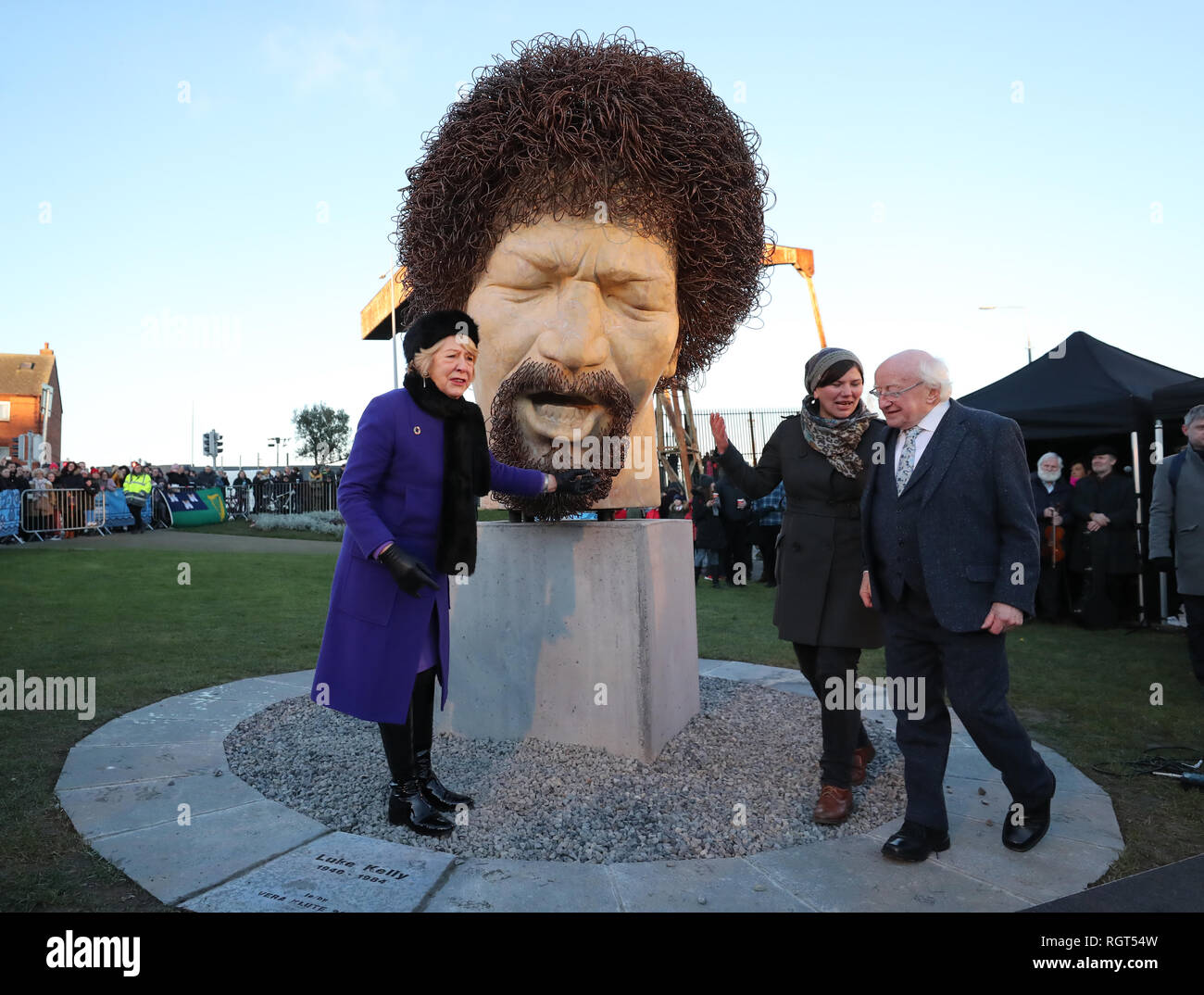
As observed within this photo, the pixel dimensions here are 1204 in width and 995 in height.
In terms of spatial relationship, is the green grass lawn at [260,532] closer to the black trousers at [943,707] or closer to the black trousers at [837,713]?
the black trousers at [837,713]

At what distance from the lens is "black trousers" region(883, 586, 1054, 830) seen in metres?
2.77

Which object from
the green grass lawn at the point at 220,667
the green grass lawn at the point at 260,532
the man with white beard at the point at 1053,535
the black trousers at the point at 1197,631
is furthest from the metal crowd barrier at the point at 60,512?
the black trousers at the point at 1197,631

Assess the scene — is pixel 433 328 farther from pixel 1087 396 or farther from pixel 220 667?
pixel 1087 396

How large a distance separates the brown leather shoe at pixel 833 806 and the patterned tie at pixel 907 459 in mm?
1254

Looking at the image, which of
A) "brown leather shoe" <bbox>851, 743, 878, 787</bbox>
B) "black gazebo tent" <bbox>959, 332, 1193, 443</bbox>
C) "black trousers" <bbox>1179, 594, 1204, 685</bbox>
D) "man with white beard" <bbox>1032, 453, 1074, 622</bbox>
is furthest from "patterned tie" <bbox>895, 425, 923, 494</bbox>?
"black gazebo tent" <bbox>959, 332, 1193, 443</bbox>

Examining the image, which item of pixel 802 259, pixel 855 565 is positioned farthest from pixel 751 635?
pixel 802 259

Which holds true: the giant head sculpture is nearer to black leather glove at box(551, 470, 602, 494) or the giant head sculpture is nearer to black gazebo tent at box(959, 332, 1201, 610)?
black leather glove at box(551, 470, 602, 494)

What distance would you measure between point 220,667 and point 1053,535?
8.14 meters

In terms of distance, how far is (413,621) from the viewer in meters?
2.97

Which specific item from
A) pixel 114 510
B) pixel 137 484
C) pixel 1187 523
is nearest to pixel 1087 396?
pixel 1187 523

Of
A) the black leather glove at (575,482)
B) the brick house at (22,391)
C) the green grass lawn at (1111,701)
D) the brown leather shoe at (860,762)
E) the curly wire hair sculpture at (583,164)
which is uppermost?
the brick house at (22,391)

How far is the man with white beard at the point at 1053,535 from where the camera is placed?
28.0ft

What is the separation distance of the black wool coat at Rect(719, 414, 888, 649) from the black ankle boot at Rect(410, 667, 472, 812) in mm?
1482

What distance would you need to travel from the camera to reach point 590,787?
135 inches
